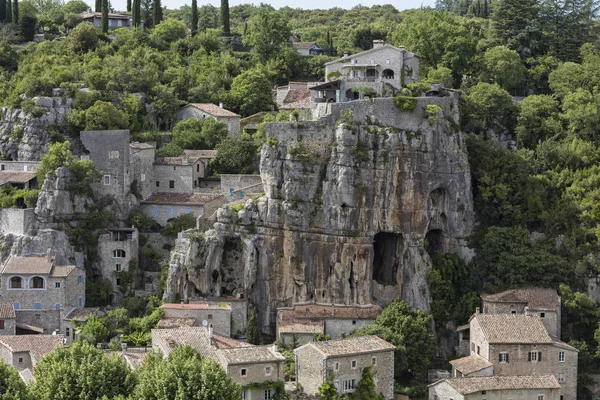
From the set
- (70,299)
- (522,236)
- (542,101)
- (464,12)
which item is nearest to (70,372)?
(70,299)

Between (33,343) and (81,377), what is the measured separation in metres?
9.96

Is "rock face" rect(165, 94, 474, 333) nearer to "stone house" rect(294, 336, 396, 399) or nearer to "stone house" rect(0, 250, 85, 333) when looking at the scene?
"stone house" rect(0, 250, 85, 333)

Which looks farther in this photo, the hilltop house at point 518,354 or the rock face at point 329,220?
the rock face at point 329,220

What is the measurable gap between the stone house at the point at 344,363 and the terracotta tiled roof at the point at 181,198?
52.3 feet

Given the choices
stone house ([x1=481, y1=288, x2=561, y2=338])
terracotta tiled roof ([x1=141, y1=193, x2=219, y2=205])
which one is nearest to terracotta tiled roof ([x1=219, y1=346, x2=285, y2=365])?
stone house ([x1=481, y1=288, x2=561, y2=338])

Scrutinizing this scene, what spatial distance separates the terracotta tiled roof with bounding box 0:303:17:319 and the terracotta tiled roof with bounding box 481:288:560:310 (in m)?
26.8

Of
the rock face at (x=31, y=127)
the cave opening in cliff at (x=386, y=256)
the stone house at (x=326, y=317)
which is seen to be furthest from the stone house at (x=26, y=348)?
the cave opening in cliff at (x=386, y=256)

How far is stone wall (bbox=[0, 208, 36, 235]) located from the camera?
68.4 metres

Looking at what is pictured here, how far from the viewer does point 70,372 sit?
2000 inches

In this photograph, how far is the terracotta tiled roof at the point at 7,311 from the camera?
2502 inches

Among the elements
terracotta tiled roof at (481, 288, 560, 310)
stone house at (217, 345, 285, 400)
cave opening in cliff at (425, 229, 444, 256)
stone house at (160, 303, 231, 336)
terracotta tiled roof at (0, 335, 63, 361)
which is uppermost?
cave opening in cliff at (425, 229, 444, 256)

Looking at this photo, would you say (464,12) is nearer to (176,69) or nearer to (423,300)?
(176,69)

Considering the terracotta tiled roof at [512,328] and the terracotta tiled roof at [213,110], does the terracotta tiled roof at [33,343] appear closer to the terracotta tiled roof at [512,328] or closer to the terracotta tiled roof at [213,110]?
the terracotta tiled roof at [512,328]

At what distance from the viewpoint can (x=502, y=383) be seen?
5912 cm
